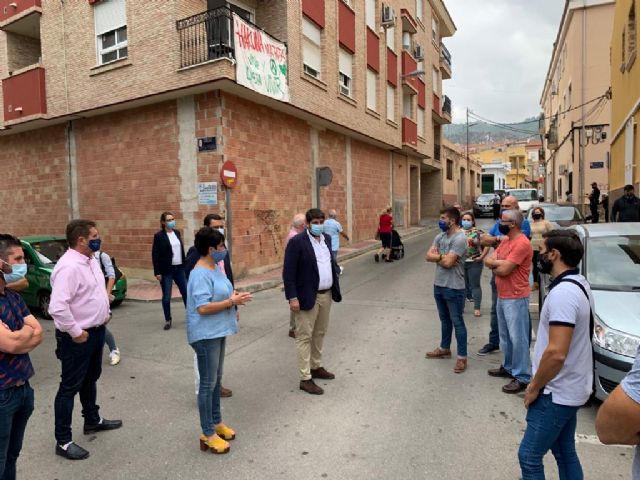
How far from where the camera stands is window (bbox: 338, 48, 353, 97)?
666 inches

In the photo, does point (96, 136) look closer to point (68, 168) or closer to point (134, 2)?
point (68, 168)

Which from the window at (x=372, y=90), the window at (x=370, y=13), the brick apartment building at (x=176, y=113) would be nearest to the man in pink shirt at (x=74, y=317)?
the brick apartment building at (x=176, y=113)

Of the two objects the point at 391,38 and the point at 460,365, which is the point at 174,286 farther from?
the point at 391,38

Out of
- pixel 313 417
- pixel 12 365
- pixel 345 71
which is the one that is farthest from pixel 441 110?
pixel 12 365

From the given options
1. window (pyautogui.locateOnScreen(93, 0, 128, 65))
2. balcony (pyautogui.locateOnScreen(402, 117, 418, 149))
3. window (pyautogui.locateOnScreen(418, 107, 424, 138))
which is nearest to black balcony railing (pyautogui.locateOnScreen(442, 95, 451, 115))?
window (pyautogui.locateOnScreen(418, 107, 424, 138))

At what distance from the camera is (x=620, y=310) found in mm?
4082

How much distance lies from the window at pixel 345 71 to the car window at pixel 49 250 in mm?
11114

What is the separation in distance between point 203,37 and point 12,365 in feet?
33.4

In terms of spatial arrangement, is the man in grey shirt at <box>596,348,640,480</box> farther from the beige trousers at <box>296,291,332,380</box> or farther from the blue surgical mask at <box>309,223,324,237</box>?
the blue surgical mask at <box>309,223,324,237</box>

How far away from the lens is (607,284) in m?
4.73

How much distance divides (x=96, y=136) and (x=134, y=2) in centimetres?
390

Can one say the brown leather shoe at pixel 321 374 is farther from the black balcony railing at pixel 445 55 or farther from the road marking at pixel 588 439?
the black balcony railing at pixel 445 55

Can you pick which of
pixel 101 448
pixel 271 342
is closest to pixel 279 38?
pixel 271 342

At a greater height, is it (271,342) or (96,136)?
(96,136)
